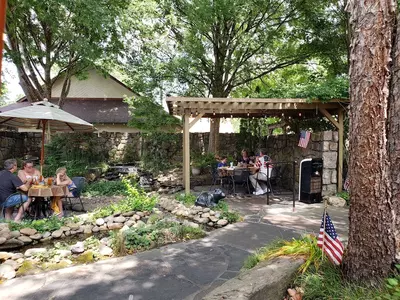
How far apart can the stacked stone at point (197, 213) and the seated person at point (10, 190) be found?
2883 mm

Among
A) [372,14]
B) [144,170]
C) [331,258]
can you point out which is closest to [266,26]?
[144,170]

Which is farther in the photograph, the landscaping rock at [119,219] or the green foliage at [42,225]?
the landscaping rock at [119,219]

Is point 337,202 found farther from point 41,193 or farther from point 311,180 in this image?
point 41,193

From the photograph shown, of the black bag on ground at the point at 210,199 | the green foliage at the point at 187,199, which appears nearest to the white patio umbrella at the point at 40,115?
the green foliage at the point at 187,199

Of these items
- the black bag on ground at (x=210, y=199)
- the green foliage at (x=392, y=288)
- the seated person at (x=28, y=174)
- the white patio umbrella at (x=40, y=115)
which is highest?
the white patio umbrella at (x=40, y=115)

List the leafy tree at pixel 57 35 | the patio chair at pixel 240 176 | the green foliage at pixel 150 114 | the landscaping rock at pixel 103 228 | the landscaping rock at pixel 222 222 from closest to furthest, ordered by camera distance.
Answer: the landscaping rock at pixel 103 228
the landscaping rock at pixel 222 222
the patio chair at pixel 240 176
the leafy tree at pixel 57 35
the green foliage at pixel 150 114

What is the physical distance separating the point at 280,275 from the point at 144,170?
28.9 feet

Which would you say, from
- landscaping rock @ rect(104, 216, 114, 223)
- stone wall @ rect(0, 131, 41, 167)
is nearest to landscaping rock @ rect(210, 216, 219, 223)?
landscaping rock @ rect(104, 216, 114, 223)

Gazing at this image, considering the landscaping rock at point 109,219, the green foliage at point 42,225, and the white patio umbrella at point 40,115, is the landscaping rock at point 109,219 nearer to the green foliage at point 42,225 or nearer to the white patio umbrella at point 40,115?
the green foliage at point 42,225

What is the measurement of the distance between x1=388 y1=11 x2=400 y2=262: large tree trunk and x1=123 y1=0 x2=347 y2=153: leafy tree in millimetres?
8051

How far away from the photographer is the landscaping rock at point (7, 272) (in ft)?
10.2

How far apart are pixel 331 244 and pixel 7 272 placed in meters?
3.62

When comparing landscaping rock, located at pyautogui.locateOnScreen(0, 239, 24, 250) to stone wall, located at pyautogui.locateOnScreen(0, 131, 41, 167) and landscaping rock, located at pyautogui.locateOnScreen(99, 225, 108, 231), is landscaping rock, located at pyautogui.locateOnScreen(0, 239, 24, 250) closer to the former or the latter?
landscaping rock, located at pyautogui.locateOnScreen(99, 225, 108, 231)

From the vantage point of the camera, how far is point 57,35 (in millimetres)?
10336
